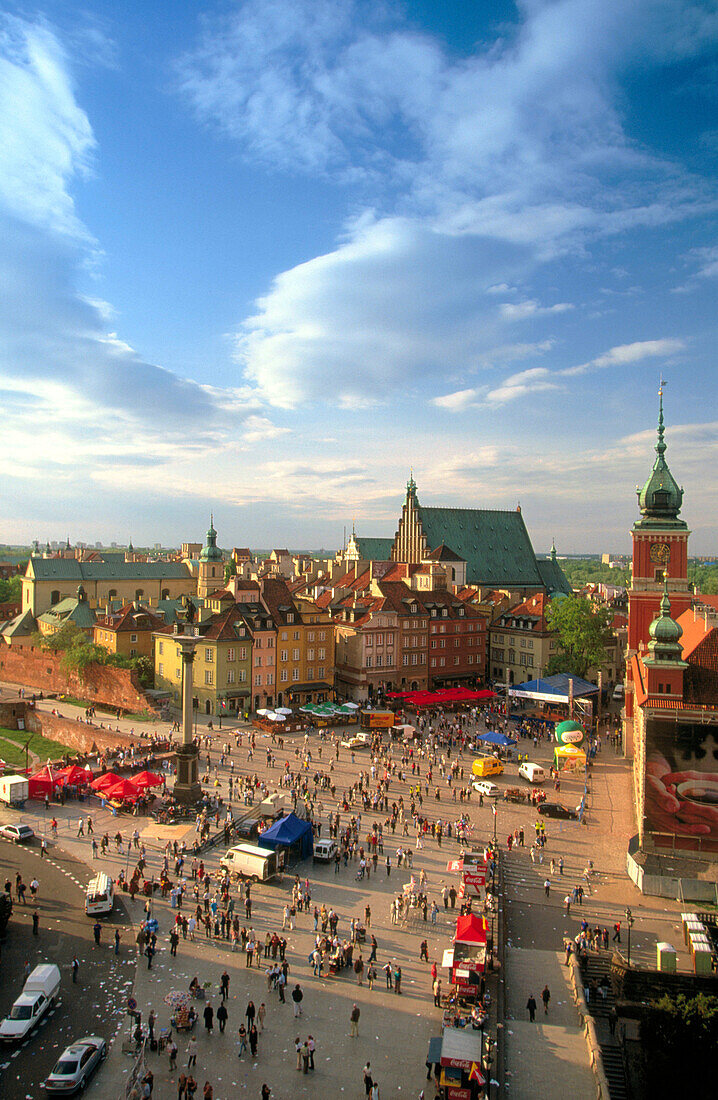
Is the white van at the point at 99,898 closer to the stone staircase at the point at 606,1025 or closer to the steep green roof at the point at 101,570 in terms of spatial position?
the stone staircase at the point at 606,1025

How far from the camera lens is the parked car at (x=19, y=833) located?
35.2m

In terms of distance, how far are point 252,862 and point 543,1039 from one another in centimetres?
1310

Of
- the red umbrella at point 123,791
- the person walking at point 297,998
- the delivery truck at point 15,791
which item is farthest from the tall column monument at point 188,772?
the person walking at point 297,998

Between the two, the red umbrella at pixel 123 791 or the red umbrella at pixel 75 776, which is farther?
the red umbrella at pixel 75 776

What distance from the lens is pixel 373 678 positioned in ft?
223

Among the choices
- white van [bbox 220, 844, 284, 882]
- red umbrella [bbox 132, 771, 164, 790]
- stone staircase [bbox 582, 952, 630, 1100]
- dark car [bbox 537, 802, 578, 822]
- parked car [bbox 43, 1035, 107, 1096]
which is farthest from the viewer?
dark car [bbox 537, 802, 578, 822]

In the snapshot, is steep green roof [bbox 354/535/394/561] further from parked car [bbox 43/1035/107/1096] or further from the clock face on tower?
parked car [bbox 43/1035/107/1096]

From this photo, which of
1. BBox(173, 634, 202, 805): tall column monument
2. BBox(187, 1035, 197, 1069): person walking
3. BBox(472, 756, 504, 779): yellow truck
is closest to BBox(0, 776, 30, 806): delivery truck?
BBox(173, 634, 202, 805): tall column monument

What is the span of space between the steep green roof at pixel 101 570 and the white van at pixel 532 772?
65.4 m

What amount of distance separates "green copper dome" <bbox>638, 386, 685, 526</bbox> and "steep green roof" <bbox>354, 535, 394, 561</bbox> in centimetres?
5868

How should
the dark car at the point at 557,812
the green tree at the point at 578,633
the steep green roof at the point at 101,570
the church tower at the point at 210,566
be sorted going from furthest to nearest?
the steep green roof at the point at 101,570 < the church tower at the point at 210,566 < the green tree at the point at 578,633 < the dark car at the point at 557,812

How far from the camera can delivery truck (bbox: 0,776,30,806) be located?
130 ft

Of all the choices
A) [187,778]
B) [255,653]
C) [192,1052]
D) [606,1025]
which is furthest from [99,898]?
[255,653]

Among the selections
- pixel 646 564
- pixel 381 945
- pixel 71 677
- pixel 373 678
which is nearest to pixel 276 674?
pixel 373 678
